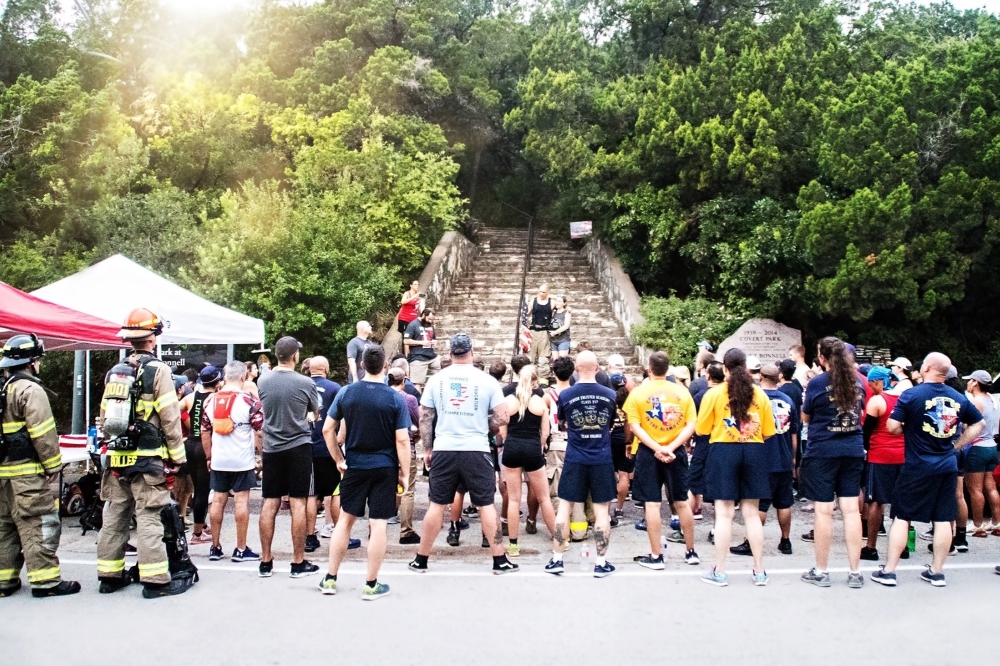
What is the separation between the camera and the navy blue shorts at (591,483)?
6.07 meters

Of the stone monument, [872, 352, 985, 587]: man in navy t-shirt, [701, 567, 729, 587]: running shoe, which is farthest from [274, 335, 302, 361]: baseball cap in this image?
the stone monument

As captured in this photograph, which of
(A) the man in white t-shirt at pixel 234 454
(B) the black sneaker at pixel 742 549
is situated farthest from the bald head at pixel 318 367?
(B) the black sneaker at pixel 742 549

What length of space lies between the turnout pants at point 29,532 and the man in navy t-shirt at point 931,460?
6.26 m

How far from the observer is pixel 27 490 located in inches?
223

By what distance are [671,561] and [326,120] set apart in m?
14.0

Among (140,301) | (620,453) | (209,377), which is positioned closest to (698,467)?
(620,453)

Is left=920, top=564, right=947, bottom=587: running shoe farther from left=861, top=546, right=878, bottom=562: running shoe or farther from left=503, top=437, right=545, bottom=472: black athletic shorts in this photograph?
left=503, top=437, right=545, bottom=472: black athletic shorts

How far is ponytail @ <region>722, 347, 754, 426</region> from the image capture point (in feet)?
19.0

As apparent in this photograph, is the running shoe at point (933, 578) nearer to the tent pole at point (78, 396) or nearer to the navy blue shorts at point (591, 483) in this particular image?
the navy blue shorts at point (591, 483)

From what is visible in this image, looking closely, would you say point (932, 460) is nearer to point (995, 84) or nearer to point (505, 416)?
point (505, 416)

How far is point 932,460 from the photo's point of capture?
18.9ft

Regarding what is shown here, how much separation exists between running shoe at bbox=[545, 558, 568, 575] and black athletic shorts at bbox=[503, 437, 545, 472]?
82 cm

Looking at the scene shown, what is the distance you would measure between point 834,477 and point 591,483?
1864 mm

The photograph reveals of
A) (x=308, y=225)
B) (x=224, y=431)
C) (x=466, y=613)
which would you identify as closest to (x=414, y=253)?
(x=308, y=225)
